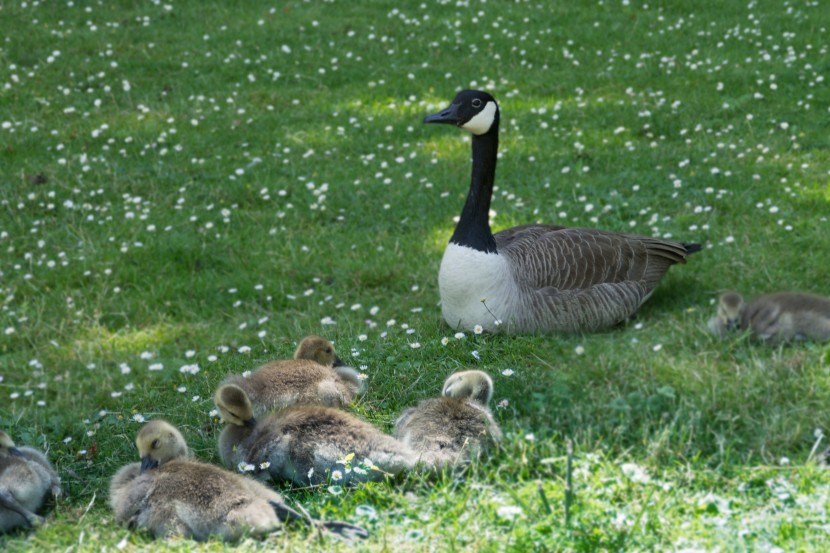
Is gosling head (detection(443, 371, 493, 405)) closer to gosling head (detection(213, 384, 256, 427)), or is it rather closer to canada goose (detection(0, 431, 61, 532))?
gosling head (detection(213, 384, 256, 427))

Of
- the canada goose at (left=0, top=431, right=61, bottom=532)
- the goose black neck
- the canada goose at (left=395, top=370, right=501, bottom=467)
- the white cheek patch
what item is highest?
the white cheek patch

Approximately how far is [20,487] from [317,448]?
1.52 meters

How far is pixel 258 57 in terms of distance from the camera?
15.3m

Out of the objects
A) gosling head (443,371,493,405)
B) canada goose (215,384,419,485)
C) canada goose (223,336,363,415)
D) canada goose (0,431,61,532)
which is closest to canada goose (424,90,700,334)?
canada goose (223,336,363,415)

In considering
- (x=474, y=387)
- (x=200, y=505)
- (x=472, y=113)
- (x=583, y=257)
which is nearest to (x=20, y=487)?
(x=200, y=505)

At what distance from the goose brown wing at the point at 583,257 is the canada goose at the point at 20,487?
146 inches

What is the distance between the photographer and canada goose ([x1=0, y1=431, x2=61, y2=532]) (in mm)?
5055

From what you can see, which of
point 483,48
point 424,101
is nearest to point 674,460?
point 424,101

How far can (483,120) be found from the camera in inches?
304

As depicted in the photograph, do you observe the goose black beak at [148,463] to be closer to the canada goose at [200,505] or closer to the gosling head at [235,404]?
the canada goose at [200,505]

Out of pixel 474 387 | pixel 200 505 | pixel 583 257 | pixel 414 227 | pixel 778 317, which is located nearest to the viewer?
pixel 200 505

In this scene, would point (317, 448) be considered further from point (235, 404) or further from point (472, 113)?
point (472, 113)

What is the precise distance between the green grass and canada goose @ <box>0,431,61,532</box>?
92mm

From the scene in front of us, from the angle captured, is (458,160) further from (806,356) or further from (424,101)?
(806,356)
